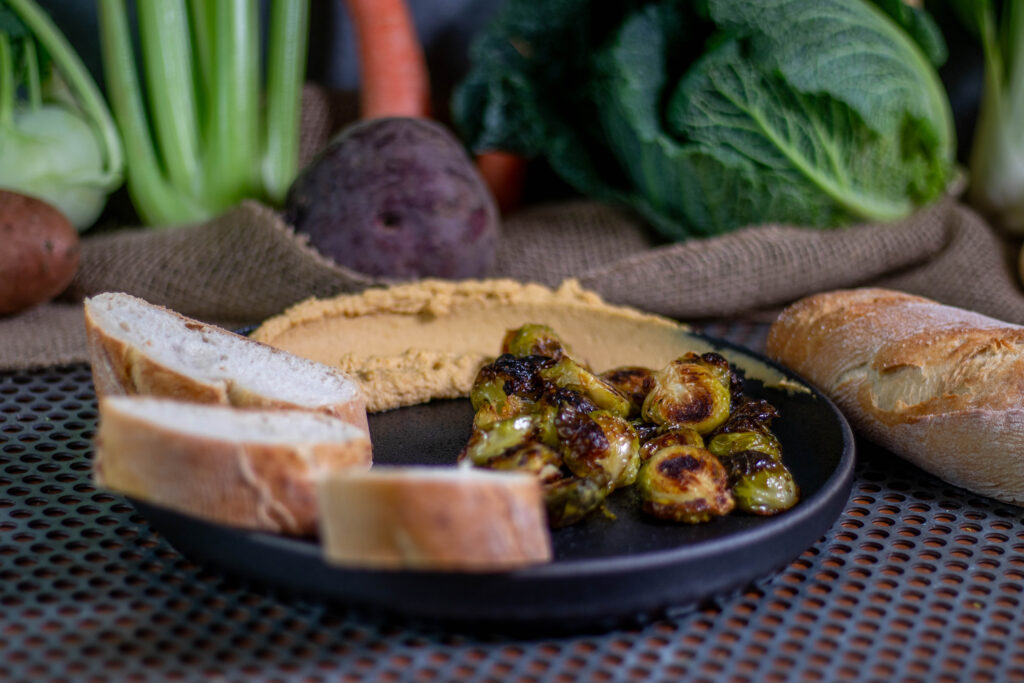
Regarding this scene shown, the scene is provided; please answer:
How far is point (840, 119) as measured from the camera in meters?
2.58

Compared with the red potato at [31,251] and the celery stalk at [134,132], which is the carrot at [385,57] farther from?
the red potato at [31,251]

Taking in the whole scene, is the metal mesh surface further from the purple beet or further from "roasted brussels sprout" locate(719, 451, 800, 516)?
the purple beet

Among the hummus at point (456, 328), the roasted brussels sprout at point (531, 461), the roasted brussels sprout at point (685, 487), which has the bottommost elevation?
the hummus at point (456, 328)

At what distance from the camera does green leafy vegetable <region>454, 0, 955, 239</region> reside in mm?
2520

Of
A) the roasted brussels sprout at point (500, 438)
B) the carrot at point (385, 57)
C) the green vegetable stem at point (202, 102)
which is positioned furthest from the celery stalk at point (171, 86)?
the roasted brussels sprout at point (500, 438)

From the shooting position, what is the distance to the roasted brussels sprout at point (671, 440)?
1500 millimetres

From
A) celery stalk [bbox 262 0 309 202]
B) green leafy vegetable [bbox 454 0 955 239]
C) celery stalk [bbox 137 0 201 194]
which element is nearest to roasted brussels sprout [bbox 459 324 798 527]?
green leafy vegetable [bbox 454 0 955 239]

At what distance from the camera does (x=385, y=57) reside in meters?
2.94

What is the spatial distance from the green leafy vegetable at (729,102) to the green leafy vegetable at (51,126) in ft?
3.43

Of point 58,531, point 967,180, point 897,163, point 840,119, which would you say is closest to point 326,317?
point 58,531

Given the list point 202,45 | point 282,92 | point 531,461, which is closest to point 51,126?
point 202,45

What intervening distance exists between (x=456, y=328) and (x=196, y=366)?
0.65 meters

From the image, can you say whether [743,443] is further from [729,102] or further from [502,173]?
[502,173]

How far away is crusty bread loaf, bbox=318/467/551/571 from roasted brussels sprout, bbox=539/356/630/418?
55 centimetres
